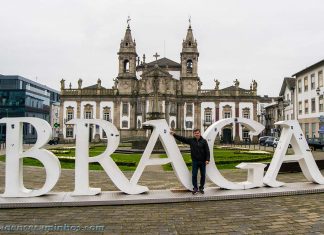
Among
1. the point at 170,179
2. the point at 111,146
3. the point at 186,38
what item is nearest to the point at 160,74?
the point at 186,38

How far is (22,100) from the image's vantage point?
219ft

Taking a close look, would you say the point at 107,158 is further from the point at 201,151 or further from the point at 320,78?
the point at 320,78

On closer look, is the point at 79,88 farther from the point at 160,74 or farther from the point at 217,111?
the point at 217,111

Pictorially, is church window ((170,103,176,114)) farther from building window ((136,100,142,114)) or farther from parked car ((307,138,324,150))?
parked car ((307,138,324,150))

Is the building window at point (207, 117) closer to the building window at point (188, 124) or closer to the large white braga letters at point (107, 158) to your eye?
the building window at point (188, 124)

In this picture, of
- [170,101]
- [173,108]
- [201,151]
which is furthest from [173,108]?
[201,151]

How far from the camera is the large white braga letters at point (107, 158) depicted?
8023 millimetres

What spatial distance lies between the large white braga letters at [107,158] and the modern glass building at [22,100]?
5658 centimetres

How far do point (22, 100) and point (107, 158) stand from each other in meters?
64.3

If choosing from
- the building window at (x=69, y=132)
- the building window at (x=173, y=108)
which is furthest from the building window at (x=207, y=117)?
the building window at (x=69, y=132)

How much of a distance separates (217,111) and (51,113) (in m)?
42.3

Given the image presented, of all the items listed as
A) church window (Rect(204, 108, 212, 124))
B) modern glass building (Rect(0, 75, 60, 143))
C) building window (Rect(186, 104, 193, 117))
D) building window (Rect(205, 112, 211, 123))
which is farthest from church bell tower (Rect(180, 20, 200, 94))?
modern glass building (Rect(0, 75, 60, 143))

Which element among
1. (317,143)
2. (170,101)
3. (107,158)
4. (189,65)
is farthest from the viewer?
(189,65)

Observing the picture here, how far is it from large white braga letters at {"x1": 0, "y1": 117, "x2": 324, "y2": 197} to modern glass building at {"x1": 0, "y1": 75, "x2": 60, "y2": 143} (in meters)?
56.6
